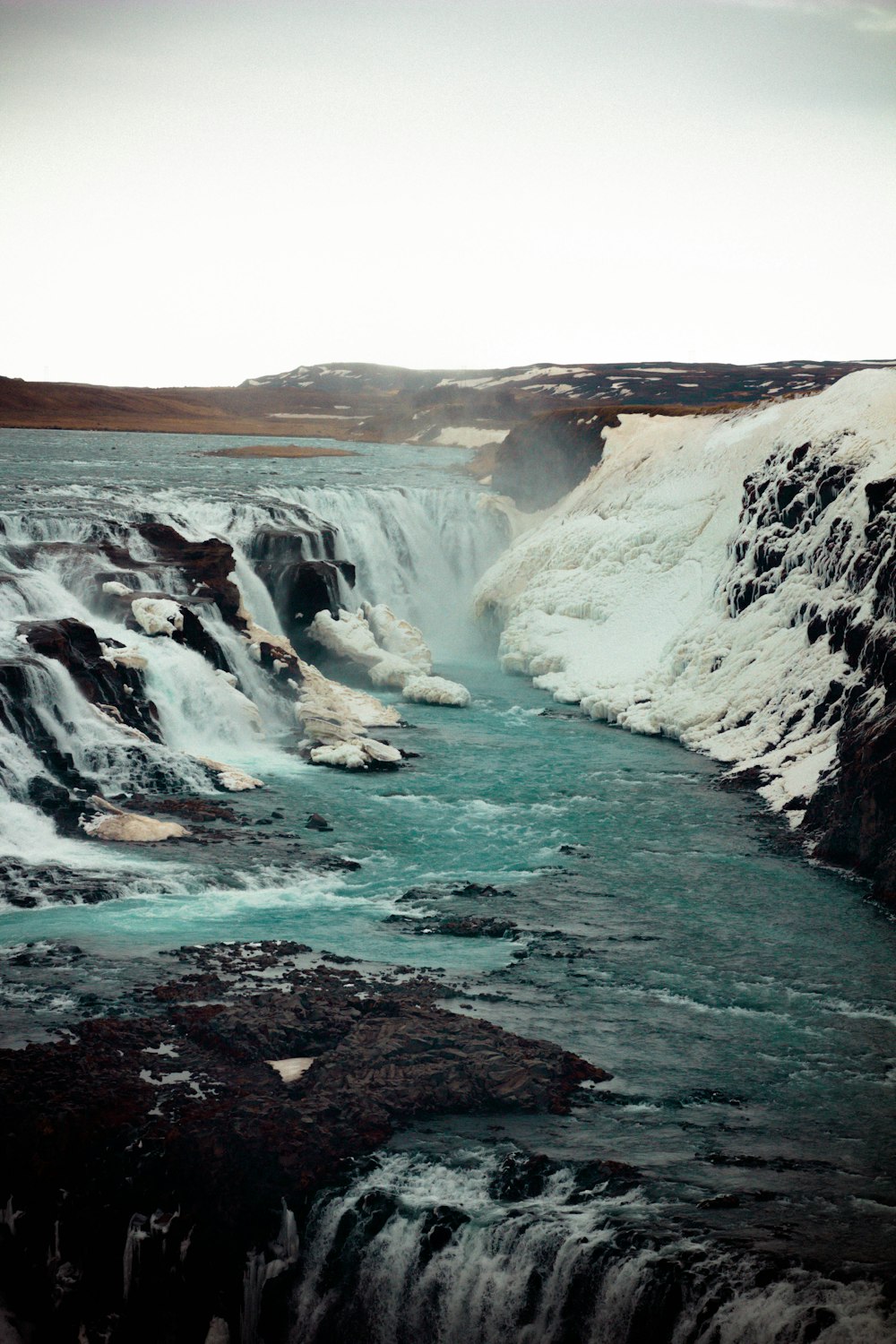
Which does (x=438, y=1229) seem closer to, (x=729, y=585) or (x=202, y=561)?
(x=202, y=561)

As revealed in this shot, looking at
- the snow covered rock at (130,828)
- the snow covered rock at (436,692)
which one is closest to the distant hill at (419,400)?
the snow covered rock at (436,692)

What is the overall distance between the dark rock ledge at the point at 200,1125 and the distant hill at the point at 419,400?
205ft

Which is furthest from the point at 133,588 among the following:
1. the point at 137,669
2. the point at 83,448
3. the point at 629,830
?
the point at 83,448

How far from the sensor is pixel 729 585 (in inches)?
1352

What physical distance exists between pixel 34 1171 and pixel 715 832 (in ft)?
48.9

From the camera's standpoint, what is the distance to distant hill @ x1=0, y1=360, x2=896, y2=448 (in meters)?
95.8

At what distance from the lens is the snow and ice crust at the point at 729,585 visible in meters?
26.8

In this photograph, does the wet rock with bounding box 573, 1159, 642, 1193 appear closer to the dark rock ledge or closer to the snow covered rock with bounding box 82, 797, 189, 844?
the dark rock ledge

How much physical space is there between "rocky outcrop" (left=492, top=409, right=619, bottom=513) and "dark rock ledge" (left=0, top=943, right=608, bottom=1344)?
127 ft

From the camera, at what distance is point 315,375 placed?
A: 17562 cm

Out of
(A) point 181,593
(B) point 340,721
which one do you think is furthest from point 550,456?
(B) point 340,721

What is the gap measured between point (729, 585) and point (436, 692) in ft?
27.6

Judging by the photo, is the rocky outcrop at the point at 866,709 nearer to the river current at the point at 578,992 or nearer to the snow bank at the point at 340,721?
the river current at the point at 578,992

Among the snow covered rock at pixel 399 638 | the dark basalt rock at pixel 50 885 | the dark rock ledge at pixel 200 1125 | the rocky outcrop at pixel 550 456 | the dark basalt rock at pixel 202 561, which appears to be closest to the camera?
the dark rock ledge at pixel 200 1125
